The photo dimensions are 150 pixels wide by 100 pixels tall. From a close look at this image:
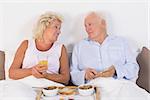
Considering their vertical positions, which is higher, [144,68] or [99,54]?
[99,54]

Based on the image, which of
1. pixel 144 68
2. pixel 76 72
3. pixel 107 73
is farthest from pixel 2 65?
pixel 144 68

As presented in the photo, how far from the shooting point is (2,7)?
109 inches

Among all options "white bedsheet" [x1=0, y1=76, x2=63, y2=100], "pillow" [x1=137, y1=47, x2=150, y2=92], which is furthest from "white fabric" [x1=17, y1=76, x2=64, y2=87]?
"pillow" [x1=137, y1=47, x2=150, y2=92]

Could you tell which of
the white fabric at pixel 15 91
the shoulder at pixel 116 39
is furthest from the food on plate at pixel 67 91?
the shoulder at pixel 116 39

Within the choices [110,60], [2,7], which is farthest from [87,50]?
[2,7]

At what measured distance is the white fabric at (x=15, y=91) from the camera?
80.5 inches

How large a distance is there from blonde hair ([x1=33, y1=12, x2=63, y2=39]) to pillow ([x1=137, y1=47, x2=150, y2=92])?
711 millimetres

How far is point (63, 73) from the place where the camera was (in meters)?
2.51

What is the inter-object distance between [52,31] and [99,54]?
1.34ft

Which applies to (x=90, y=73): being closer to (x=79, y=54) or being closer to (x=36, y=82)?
(x=79, y=54)

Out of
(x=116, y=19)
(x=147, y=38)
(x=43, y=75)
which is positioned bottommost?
(x=43, y=75)

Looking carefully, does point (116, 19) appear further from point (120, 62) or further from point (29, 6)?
point (29, 6)

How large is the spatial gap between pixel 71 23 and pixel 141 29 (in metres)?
0.59

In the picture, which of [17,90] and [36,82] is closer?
[17,90]
